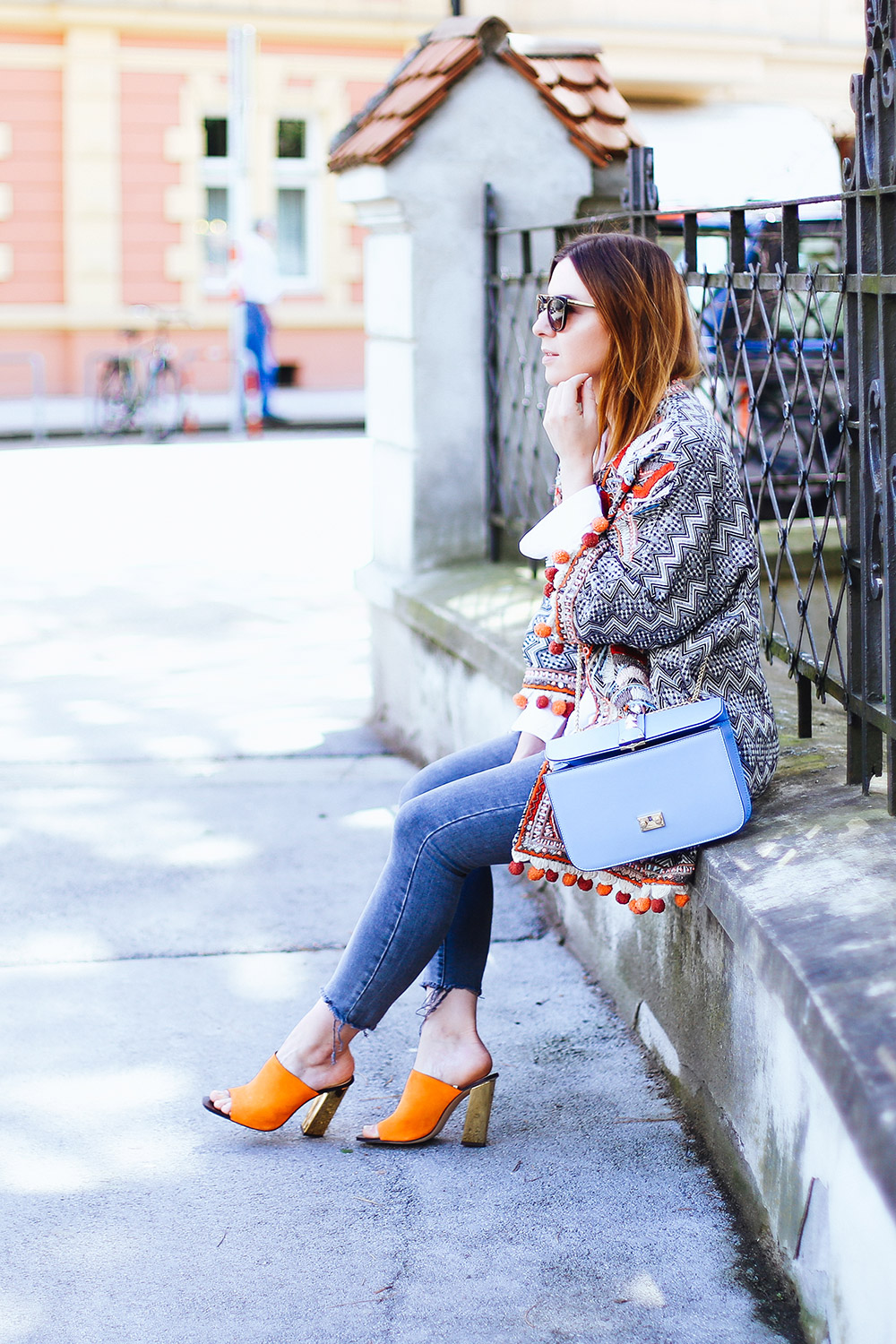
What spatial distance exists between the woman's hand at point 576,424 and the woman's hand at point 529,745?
43 centimetres

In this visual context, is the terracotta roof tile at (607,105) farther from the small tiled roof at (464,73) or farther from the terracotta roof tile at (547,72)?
the terracotta roof tile at (547,72)

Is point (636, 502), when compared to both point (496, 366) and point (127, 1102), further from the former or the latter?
point (496, 366)

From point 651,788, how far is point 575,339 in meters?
0.80

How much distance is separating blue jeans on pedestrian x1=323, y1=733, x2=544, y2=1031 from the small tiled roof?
2805 millimetres

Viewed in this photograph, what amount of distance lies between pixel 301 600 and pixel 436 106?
129 inches

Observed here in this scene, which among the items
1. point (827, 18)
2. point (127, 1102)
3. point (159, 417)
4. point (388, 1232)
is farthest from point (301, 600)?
point (827, 18)

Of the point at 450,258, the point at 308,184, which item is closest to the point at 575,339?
the point at 450,258

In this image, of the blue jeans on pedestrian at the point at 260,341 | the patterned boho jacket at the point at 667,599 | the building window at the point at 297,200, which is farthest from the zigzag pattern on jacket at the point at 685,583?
the building window at the point at 297,200

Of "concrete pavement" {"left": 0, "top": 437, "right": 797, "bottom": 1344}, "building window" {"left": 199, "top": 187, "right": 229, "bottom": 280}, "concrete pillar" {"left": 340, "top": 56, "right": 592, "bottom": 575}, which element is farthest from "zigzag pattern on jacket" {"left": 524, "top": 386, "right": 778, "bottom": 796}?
"building window" {"left": 199, "top": 187, "right": 229, "bottom": 280}

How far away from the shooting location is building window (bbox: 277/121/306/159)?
21.6 metres

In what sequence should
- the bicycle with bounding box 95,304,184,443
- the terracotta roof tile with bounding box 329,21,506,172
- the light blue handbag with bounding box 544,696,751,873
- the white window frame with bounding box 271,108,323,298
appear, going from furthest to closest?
the white window frame with bounding box 271,108,323,298
the bicycle with bounding box 95,304,184,443
the terracotta roof tile with bounding box 329,21,506,172
the light blue handbag with bounding box 544,696,751,873

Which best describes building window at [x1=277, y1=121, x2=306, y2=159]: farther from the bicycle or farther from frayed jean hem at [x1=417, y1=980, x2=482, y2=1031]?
frayed jean hem at [x1=417, y1=980, x2=482, y2=1031]

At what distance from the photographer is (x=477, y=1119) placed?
2.89 m

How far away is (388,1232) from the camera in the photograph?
260 centimetres
